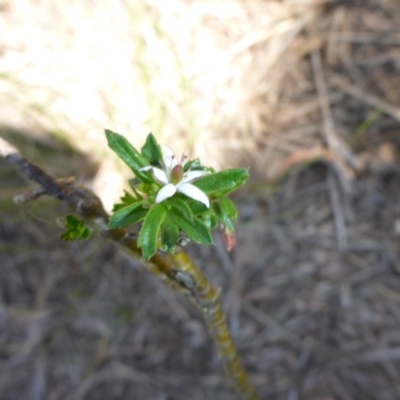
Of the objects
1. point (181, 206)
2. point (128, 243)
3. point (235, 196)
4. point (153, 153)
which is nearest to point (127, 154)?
point (153, 153)

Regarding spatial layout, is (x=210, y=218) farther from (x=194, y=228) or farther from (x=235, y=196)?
(x=235, y=196)

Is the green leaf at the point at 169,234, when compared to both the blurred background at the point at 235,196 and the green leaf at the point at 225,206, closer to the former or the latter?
the green leaf at the point at 225,206

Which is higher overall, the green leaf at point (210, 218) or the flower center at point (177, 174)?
the flower center at point (177, 174)

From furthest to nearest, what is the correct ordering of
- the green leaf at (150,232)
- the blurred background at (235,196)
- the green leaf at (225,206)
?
the blurred background at (235,196) → the green leaf at (225,206) → the green leaf at (150,232)

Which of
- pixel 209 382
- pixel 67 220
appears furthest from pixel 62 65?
pixel 67 220

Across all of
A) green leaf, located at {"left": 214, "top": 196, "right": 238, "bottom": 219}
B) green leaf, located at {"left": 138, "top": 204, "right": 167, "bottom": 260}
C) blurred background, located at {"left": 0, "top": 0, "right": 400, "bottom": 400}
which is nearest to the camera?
green leaf, located at {"left": 138, "top": 204, "right": 167, "bottom": 260}

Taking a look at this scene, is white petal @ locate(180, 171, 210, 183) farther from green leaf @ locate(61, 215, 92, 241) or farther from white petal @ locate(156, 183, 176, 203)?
green leaf @ locate(61, 215, 92, 241)

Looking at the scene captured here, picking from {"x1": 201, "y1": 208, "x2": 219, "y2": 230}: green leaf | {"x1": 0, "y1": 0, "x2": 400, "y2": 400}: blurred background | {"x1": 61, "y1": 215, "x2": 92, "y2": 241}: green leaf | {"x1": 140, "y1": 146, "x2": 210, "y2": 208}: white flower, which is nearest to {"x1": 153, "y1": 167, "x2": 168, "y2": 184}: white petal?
{"x1": 140, "y1": 146, "x2": 210, "y2": 208}: white flower

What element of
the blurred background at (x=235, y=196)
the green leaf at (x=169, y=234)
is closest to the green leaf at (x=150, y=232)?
the green leaf at (x=169, y=234)
